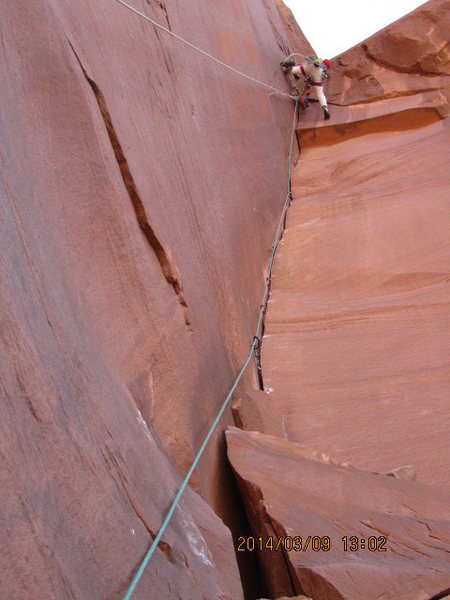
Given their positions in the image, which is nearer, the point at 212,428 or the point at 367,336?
the point at 212,428

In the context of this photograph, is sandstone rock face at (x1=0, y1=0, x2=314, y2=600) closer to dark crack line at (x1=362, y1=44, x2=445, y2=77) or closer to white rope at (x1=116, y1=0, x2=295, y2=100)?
white rope at (x1=116, y1=0, x2=295, y2=100)

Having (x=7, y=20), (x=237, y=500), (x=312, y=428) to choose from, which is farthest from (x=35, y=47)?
(x=312, y=428)

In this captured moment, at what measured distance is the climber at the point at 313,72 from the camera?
19.6 feet

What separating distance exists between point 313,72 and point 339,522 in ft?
17.0

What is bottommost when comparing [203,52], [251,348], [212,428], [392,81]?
[251,348]

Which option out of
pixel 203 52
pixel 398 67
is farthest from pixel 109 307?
pixel 398 67

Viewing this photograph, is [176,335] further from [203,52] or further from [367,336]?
[203,52]

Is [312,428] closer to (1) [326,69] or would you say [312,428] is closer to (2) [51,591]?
(2) [51,591]

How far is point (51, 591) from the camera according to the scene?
1.07 m

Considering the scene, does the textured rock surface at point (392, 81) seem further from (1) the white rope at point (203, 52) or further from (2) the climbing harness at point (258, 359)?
(2) the climbing harness at point (258, 359)

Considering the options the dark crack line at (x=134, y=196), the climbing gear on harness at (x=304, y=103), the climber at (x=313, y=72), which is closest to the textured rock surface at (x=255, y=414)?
the dark crack line at (x=134, y=196)

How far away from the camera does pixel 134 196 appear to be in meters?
2.14

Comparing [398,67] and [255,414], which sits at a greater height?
[398,67]

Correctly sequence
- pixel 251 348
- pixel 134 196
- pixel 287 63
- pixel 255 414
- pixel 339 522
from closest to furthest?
pixel 339 522 → pixel 134 196 → pixel 255 414 → pixel 251 348 → pixel 287 63
